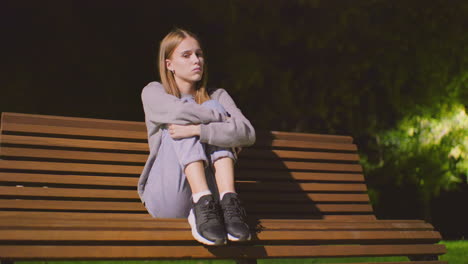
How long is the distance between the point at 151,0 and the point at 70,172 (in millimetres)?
4517

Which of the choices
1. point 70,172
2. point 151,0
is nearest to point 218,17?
point 151,0

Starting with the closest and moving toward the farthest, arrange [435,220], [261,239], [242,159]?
[261,239] < [242,159] < [435,220]

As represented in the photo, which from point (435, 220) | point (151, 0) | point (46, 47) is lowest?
point (435, 220)

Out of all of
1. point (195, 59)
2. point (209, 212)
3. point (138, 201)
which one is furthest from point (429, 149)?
point (209, 212)

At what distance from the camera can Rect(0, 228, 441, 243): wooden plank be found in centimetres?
249

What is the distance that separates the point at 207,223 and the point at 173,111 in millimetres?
738

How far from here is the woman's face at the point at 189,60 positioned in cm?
347

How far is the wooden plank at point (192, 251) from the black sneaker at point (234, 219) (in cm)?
12

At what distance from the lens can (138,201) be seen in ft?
11.8

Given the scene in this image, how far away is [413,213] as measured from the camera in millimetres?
8445

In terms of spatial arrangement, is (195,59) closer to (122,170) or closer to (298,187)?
(122,170)

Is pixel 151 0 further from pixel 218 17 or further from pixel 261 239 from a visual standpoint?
pixel 261 239

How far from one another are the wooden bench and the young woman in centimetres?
15

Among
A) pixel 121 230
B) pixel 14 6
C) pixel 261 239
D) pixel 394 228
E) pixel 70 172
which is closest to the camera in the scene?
pixel 121 230
